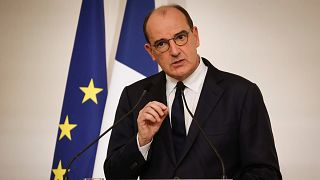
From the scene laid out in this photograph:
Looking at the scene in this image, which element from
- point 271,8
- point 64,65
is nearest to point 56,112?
point 64,65

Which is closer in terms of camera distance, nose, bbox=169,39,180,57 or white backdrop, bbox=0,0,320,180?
nose, bbox=169,39,180,57

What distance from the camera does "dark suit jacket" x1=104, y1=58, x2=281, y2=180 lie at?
1.51m

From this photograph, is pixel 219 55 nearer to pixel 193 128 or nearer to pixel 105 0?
pixel 105 0

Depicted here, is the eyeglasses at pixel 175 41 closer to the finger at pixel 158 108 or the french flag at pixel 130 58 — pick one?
the finger at pixel 158 108

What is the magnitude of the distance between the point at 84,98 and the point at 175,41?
1196mm

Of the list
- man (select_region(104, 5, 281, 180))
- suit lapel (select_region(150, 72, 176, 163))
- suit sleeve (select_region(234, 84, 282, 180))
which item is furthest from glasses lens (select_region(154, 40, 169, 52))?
suit sleeve (select_region(234, 84, 282, 180))

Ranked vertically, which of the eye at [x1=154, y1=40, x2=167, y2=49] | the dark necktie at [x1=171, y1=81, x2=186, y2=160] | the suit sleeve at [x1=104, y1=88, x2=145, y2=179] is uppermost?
the eye at [x1=154, y1=40, x2=167, y2=49]

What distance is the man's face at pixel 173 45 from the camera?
168 centimetres

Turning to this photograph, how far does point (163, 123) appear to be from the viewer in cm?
165

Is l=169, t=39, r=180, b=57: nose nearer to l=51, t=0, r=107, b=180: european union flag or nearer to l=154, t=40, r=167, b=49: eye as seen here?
l=154, t=40, r=167, b=49: eye

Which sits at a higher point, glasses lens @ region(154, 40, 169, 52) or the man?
glasses lens @ region(154, 40, 169, 52)

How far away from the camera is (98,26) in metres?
2.81

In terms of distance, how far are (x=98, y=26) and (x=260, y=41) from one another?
1146 millimetres

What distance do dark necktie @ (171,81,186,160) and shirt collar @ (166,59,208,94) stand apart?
10cm
